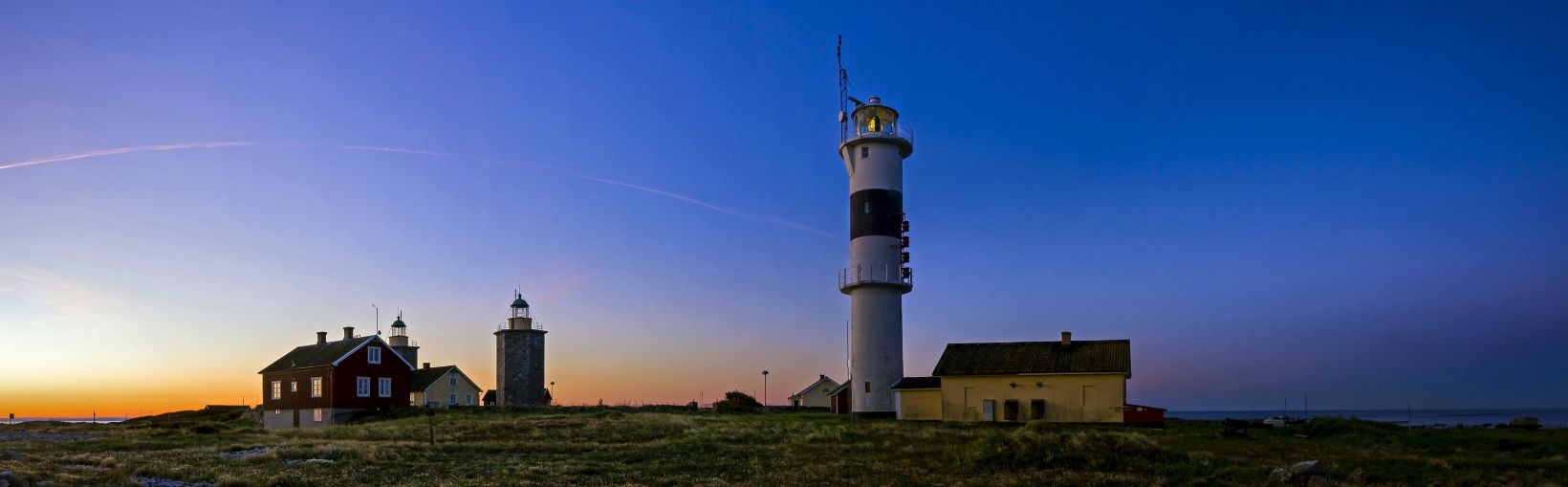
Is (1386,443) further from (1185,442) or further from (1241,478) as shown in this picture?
(1241,478)

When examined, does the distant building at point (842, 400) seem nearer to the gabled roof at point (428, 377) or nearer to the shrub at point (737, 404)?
the shrub at point (737, 404)

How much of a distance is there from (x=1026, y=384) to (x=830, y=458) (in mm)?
21576

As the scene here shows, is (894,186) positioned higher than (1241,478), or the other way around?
(894,186)

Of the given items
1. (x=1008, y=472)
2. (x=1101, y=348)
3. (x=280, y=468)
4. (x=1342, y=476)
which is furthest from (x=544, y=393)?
(x=1342, y=476)

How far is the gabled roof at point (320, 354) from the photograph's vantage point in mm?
56531

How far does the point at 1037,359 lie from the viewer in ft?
146

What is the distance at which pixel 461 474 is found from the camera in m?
21.2

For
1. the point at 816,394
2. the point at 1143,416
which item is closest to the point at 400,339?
the point at 816,394

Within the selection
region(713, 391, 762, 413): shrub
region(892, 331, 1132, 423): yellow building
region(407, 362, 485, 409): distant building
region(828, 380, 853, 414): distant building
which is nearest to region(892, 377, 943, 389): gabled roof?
region(892, 331, 1132, 423): yellow building

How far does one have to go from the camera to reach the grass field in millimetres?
19703

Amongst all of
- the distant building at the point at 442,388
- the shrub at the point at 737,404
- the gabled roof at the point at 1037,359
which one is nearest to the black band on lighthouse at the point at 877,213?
the gabled roof at the point at 1037,359

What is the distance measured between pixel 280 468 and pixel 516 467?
5484 mm

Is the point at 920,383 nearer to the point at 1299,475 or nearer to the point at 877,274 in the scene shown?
the point at 877,274

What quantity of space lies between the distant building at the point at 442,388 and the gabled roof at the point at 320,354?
9.86 meters
